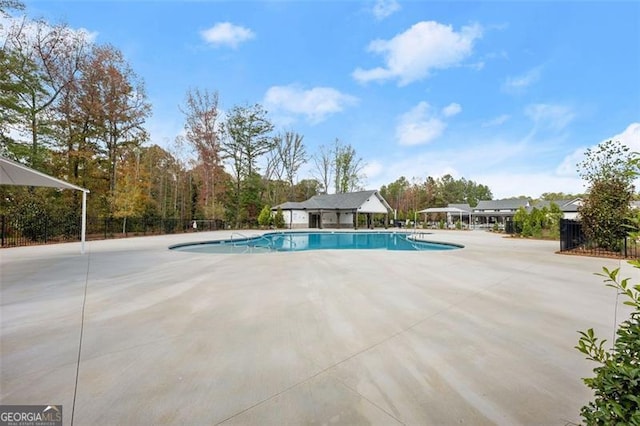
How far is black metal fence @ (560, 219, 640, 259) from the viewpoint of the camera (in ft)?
30.0

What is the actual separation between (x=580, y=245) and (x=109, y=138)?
83.2 ft

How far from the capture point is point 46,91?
14258 mm

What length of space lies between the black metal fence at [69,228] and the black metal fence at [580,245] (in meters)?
22.0

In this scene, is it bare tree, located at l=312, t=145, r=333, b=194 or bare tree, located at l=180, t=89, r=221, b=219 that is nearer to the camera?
bare tree, located at l=180, t=89, r=221, b=219

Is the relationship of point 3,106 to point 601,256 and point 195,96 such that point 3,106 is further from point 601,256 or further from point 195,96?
point 601,256

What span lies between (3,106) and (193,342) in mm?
17893

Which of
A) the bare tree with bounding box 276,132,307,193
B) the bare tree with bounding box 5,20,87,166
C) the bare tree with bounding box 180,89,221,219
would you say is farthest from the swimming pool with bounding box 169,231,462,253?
the bare tree with bounding box 276,132,307,193

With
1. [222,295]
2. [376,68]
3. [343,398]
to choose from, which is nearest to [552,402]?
[343,398]

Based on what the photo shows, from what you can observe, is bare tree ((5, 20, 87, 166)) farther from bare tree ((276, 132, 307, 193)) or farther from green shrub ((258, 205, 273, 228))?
bare tree ((276, 132, 307, 193))

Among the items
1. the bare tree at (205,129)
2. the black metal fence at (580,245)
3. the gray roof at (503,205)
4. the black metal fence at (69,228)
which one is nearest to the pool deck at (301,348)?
the black metal fence at (580,245)

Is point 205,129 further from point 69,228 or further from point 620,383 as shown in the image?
point 620,383

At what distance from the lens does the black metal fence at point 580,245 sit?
30.0ft

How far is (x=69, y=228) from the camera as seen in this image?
535 inches

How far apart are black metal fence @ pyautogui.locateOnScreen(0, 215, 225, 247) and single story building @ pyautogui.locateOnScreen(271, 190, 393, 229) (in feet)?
33.0
